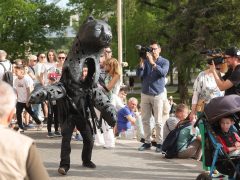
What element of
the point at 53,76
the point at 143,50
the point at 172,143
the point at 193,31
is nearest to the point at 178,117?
the point at 172,143

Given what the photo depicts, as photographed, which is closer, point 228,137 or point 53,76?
point 228,137

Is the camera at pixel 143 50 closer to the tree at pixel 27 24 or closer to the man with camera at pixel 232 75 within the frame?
the man with camera at pixel 232 75

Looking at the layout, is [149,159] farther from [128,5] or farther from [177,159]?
[128,5]

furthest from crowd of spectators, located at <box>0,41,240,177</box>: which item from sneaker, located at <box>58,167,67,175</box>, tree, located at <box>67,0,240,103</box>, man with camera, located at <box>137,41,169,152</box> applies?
tree, located at <box>67,0,240,103</box>

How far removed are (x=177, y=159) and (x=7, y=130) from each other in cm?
558

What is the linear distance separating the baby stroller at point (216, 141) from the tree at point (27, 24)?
25.4 metres

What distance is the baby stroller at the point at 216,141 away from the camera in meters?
5.84

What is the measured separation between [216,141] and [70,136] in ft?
7.20

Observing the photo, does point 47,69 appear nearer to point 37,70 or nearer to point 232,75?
point 37,70

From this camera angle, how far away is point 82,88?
23.4 ft

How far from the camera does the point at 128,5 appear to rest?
34969 millimetres

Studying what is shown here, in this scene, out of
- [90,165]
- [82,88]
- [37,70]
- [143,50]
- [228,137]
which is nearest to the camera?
[228,137]

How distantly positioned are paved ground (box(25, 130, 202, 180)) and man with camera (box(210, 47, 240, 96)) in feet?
4.32

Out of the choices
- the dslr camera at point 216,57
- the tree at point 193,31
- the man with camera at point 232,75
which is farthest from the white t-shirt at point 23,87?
the tree at point 193,31
